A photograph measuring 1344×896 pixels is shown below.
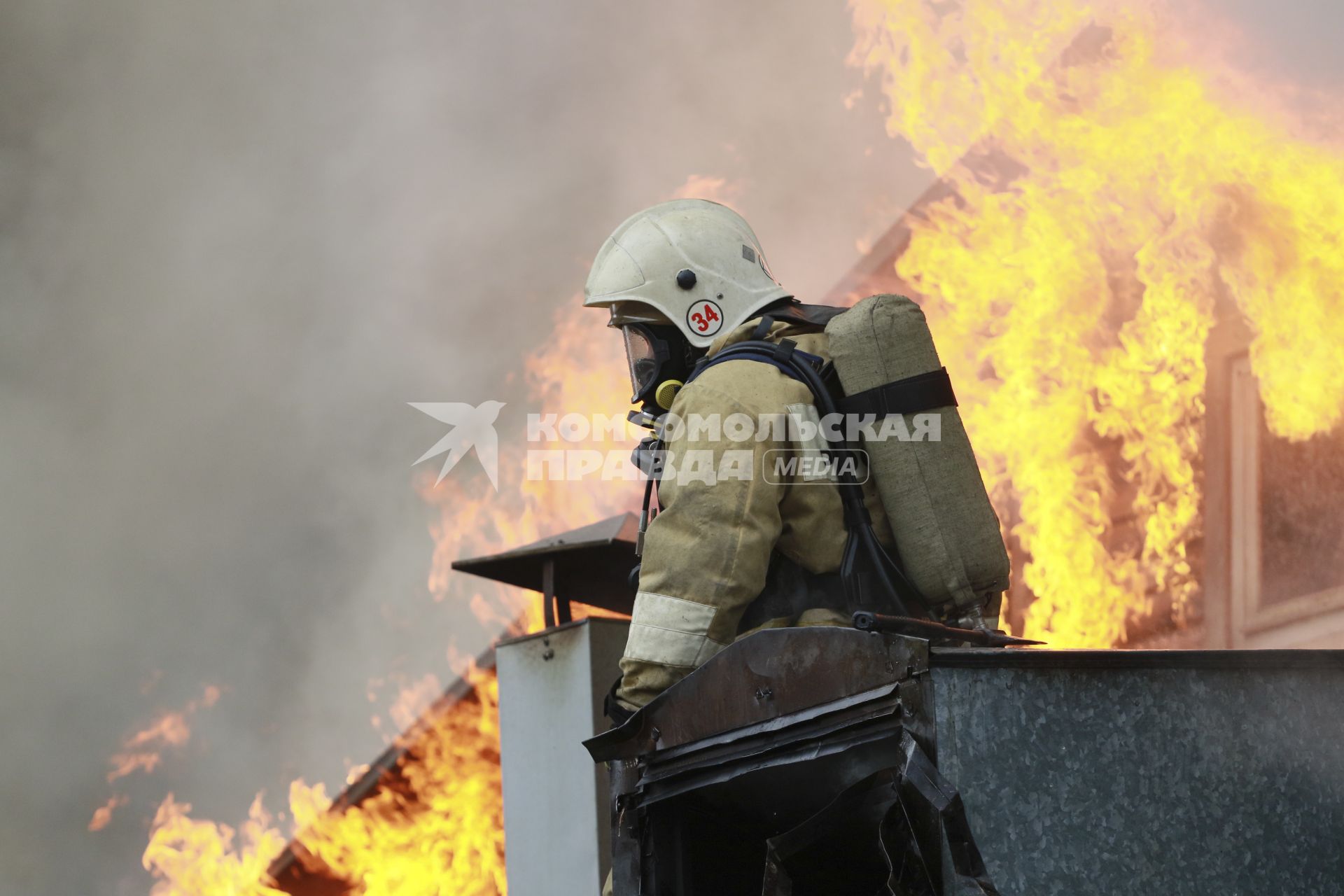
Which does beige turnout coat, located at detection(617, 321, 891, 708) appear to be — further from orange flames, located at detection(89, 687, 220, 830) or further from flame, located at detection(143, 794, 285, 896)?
orange flames, located at detection(89, 687, 220, 830)

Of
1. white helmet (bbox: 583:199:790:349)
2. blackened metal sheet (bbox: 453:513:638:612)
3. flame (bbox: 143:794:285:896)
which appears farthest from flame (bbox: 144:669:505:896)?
white helmet (bbox: 583:199:790:349)

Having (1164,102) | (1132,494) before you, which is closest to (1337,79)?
(1164,102)

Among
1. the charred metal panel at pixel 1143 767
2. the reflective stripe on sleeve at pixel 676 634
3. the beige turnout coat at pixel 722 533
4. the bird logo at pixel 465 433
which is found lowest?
the charred metal panel at pixel 1143 767

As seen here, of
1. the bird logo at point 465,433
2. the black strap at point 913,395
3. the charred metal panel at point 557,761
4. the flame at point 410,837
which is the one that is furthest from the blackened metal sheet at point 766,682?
the bird logo at point 465,433

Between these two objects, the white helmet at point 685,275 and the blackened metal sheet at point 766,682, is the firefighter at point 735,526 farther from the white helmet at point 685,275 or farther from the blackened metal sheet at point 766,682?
the white helmet at point 685,275

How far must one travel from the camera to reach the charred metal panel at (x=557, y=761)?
5.32 metres

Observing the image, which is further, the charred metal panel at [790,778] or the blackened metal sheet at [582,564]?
the blackened metal sheet at [582,564]

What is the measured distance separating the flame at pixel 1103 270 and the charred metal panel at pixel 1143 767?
361 centimetres

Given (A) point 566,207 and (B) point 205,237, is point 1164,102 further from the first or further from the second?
(B) point 205,237

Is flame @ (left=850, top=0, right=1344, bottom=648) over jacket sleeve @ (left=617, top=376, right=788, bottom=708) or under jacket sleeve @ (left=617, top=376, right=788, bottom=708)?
over

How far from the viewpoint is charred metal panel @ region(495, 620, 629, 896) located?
210 inches

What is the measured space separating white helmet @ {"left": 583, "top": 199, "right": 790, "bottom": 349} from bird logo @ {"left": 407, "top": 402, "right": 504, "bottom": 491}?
202 inches

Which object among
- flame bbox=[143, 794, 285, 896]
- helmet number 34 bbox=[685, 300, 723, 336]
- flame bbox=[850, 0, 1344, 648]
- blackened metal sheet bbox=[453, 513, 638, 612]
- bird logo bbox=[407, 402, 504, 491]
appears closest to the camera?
helmet number 34 bbox=[685, 300, 723, 336]

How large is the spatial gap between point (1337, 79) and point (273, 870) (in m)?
6.56
